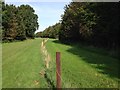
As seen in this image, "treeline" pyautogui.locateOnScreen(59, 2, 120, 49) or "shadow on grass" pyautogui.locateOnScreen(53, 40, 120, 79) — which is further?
"treeline" pyautogui.locateOnScreen(59, 2, 120, 49)

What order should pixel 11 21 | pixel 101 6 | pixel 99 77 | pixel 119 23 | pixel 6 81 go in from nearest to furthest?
pixel 6 81
pixel 99 77
pixel 119 23
pixel 101 6
pixel 11 21

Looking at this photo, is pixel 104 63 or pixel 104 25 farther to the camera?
pixel 104 25

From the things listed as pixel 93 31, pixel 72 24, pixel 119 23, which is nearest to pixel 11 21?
pixel 72 24

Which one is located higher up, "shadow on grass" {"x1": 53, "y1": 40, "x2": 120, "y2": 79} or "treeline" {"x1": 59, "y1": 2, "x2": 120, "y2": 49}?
"treeline" {"x1": 59, "y1": 2, "x2": 120, "y2": 49}

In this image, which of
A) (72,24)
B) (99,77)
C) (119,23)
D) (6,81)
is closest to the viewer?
(6,81)

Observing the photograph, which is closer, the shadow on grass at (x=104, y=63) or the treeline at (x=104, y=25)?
the shadow on grass at (x=104, y=63)

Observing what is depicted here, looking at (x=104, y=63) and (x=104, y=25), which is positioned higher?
(x=104, y=25)

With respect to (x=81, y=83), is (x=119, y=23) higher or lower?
higher

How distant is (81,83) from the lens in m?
14.9

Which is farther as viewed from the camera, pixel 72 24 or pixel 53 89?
pixel 72 24

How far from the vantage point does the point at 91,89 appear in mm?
13531

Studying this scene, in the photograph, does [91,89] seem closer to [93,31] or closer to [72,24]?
[93,31]

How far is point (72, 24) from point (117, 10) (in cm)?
3922

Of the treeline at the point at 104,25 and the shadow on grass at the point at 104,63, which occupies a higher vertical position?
the treeline at the point at 104,25
